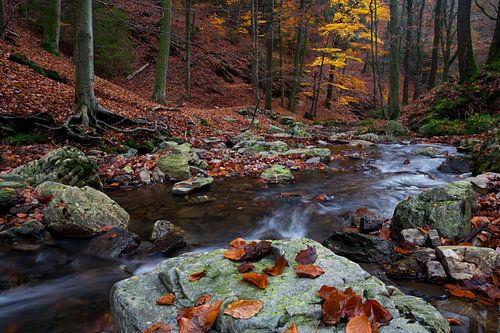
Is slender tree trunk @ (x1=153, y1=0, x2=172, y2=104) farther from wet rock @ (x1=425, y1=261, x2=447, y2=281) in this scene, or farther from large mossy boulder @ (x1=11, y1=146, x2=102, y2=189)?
wet rock @ (x1=425, y1=261, x2=447, y2=281)

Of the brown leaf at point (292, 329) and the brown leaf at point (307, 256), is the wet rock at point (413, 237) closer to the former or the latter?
the brown leaf at point (307, 256)

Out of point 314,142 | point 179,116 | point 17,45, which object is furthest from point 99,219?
point 17,45

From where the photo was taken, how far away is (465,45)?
45.7 ft

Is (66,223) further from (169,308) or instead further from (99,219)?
(169,308)

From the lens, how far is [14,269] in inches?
160

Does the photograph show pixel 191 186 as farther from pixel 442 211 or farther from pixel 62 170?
pixel 442 211

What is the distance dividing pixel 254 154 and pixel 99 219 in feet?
19.5

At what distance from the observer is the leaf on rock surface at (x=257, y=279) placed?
2289 mm

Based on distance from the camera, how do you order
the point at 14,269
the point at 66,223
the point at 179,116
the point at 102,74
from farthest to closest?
the point at 102,74
the point at 179,116
the point at 66,223
the point at 14,269

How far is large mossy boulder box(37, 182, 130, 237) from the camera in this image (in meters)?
4.75

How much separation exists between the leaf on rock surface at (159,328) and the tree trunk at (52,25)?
16.7m

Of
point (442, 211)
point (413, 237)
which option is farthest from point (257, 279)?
point (442, 211)

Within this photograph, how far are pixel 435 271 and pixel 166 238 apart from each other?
325 centimetres

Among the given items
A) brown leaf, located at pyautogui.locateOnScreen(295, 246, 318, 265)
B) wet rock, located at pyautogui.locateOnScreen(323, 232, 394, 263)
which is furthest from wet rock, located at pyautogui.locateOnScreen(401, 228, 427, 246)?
brown leaf, located at pyautogui.locateOnScreen(295, 246, 318, 265)
